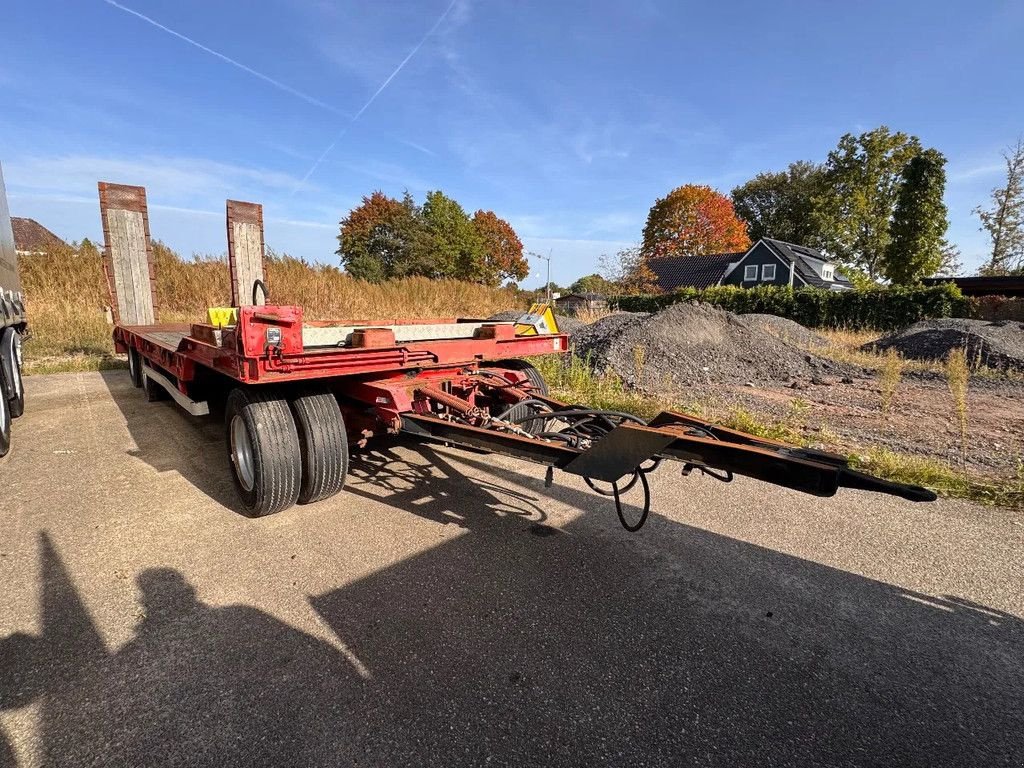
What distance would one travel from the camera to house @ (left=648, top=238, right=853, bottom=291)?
126ft

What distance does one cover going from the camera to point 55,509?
3.44m

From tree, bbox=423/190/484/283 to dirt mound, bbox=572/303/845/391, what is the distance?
3861cm

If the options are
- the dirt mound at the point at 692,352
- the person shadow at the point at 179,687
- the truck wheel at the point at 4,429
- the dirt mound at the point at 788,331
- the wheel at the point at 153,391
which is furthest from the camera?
the dirt mound at the point at 788,331

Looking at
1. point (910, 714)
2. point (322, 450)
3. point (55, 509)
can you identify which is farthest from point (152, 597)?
point (910, 714)

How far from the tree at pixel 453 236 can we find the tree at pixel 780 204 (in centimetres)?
3022

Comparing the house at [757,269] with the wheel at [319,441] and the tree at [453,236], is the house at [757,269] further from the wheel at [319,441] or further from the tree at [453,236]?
the wheel at [319,441]

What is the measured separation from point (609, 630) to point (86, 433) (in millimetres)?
5921

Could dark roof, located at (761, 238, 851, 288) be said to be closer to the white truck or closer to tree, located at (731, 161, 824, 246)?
tree, located at (731, 161, 824, 246)

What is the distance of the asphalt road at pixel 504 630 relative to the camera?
1697 mm

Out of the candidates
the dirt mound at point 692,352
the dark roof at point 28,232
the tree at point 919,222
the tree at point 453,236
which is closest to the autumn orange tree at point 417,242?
the tree at point 453,236

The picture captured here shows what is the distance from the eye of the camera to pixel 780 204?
55344 millimetres

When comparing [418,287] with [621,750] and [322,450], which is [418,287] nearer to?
[322,450]

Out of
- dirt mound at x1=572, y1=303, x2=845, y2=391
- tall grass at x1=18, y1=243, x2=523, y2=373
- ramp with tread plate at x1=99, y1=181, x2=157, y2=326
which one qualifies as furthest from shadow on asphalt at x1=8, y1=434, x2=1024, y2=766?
tall grass at x1=18, y1=243, x2=523, y2=373

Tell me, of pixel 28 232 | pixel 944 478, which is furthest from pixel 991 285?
pixel 28 232
